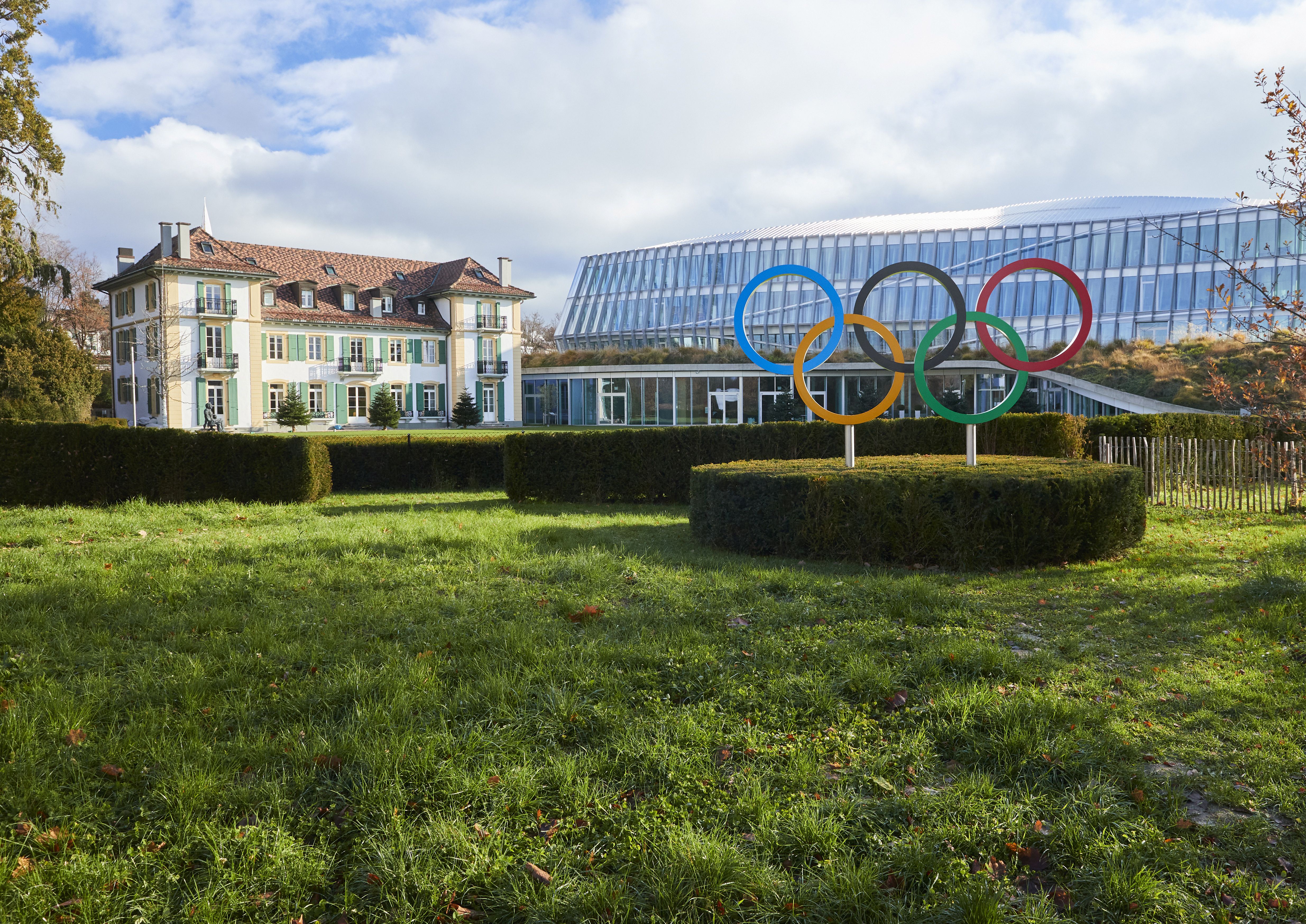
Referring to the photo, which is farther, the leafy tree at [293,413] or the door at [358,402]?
the door at [358,402]

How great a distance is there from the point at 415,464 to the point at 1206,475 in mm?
14385

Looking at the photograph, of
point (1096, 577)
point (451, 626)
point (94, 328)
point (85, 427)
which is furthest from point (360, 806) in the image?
point (94, 328)

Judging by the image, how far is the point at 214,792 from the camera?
10.8 ft

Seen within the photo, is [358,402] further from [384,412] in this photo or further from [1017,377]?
[1017,377]

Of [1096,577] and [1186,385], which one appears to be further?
[1186,385]

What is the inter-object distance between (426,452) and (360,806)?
14.4m

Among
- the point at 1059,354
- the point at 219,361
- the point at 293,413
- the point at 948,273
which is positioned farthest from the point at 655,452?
the point at 948,273

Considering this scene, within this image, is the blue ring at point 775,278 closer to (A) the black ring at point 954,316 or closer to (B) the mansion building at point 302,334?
(A) the black ring at point 954,316

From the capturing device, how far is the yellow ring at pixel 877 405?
11.2 m

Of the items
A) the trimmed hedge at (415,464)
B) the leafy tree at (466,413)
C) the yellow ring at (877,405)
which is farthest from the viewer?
the leafy tree at (466,413)

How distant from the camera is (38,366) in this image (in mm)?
35031

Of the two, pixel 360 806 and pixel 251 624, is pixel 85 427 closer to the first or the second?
pixel 251 624

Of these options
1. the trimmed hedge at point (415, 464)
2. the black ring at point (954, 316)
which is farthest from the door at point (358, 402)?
the black ring at point (954, 316)

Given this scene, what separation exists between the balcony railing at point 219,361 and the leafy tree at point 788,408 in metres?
27.4
